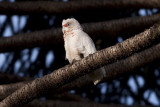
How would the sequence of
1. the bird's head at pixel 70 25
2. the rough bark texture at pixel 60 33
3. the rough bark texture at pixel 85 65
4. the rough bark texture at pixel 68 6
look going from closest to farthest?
the rough bark texture at pixel 85 65, the bird's head at pixel 70 25, the rough bark texture at pixel 60 33, the rough bark texture at pixel 68 6

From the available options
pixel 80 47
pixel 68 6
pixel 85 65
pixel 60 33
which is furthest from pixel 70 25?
pixel 85 65

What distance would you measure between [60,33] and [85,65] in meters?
1.80

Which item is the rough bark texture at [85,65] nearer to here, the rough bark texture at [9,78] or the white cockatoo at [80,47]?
the white cockatoo at [80,47]

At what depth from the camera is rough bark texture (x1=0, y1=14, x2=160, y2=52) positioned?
475cm

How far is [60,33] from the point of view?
15.8 ft

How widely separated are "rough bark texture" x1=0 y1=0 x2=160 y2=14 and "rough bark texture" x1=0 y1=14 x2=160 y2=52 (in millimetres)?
277

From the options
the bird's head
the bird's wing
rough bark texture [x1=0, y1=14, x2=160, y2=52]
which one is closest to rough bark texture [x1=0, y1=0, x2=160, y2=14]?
rough bark texture [x1=0, y1=14, x2=160, y2=52]

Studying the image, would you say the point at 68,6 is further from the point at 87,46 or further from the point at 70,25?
the point at 87,46

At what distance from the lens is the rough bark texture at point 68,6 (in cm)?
506

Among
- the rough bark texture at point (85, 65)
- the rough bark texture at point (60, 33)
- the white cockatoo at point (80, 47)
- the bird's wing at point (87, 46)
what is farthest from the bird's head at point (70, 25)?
the rough bark texture at point (85, 65)

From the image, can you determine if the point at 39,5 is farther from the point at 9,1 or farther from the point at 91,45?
the point at 91,45

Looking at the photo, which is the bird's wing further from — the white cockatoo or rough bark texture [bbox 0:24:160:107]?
rough bark texture [bbox 0:24:160:107]

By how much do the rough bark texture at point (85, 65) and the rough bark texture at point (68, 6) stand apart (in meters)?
1.94

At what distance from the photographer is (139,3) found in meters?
5.09
